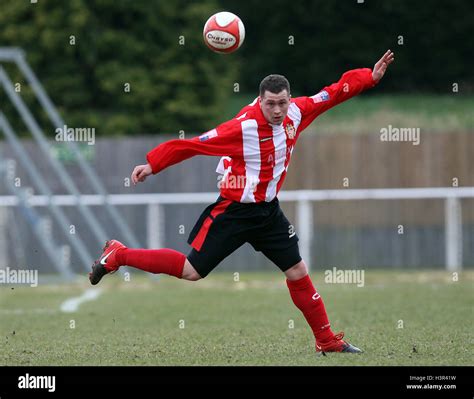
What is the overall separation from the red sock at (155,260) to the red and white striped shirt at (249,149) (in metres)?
0.62

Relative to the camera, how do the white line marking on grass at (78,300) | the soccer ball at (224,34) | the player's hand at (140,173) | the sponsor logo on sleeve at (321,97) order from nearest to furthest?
1. the player's hand at (140,173)
2. the sponsor logo on sleeve at (321,97)
3. the soccer ball at (224,34)
4. the white line marking on grass at (78,300)

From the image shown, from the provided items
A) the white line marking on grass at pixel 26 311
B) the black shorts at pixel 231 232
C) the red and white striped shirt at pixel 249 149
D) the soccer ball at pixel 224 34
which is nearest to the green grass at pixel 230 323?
the white line marking on grass at pixel 26 311

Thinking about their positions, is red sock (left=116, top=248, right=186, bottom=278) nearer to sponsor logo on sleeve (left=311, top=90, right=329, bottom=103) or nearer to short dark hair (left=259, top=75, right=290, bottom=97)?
short dark hair (left=259, top=75, right=290, bottom=97)

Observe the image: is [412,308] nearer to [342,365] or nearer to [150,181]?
[342,365]

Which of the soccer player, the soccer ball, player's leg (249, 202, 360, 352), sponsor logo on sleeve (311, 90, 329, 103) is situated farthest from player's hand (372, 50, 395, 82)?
player's leg (249, 202, 360, 352)

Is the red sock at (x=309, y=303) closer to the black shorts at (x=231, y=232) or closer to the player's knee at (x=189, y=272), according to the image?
the black shorts at (x=231, y=232)

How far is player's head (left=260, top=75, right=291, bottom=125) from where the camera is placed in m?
8.70

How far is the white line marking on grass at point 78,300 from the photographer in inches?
557

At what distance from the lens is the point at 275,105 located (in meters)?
8.74

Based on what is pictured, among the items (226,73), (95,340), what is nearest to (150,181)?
(226,73)

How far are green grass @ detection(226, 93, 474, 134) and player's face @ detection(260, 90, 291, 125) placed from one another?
18444mm

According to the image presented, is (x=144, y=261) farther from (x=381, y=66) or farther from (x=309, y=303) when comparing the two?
(x=381, y=66)

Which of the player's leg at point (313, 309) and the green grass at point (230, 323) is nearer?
the green grass at point (230, 323)

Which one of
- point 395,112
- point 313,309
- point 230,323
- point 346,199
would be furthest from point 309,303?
point 395,112
